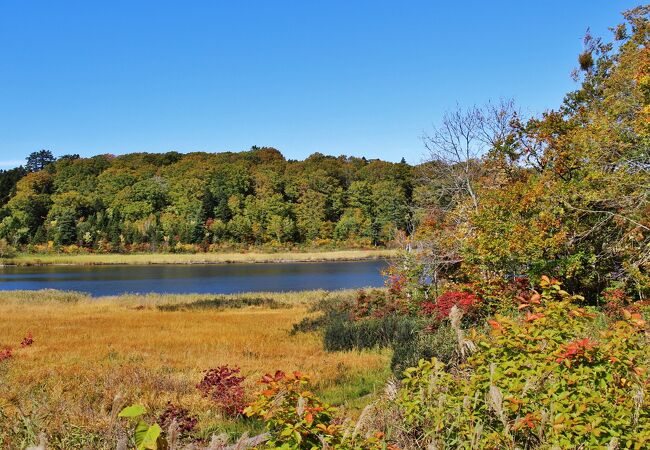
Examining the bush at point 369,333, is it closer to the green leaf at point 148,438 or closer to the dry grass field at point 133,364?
the dry grass field at point 133,364

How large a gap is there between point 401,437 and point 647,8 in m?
20.2

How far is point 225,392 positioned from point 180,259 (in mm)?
80931

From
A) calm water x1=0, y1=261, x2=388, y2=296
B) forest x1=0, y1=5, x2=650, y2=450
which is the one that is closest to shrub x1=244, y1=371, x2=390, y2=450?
forest x1=0, y1=5, x2=650, y2=450

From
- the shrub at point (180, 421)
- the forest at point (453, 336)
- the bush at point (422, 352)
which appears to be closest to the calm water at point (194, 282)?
the forest at point (453, 336)

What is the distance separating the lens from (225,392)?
9.03 m

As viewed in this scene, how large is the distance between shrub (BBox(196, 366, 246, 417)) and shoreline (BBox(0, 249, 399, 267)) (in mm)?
72557

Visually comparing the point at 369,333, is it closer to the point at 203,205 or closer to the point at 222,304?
the point at 222,304

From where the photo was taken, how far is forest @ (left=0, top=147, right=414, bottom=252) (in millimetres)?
102062

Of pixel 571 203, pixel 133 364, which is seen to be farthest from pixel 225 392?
pixel 571 203

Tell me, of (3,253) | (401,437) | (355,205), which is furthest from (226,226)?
(401,437)

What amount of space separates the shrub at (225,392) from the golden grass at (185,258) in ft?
242

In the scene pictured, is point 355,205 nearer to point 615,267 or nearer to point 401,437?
point 615,267

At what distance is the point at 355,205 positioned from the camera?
11375 cm

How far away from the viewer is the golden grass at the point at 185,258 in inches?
3332
